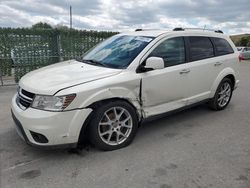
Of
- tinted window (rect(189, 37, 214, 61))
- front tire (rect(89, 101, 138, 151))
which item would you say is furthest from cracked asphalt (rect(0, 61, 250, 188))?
tinted window (rect(189, 37, 214, 61))

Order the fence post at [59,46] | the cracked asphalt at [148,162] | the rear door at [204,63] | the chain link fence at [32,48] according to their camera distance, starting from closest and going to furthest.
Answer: the cracked asphalt at [148,162]
the rear door at [204,63]
the chain link fence at [32,48]
the fence post at [59,46]

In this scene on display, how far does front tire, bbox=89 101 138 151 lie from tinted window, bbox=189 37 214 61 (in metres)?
1.68

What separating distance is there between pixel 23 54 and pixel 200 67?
6484mm

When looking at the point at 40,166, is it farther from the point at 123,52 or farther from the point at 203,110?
the point at 203,110

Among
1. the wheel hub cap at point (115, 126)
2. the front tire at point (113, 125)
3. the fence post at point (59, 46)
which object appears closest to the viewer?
the front tire at point (113, 125)

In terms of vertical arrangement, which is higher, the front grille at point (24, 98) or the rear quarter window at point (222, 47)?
the rear quarter window at point (222, 47)

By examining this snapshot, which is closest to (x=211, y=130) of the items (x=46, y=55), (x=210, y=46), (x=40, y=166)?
(x=210, y=46)

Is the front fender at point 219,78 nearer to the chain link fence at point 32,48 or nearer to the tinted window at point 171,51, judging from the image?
the tinted window at point 171,51

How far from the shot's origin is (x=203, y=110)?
5.25 m

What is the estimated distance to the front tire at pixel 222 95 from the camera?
5000mm

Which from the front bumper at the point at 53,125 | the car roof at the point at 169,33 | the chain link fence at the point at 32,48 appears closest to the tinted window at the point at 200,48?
the car roof at the point at 169,33

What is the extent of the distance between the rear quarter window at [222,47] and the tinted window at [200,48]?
0.18 m

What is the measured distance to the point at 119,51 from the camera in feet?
12.8

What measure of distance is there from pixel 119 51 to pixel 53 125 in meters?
1.66
